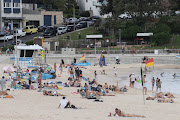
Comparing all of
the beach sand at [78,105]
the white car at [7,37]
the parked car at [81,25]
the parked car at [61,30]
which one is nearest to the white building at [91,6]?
the parked car at [81,25]

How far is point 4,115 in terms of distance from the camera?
16781 millimetres

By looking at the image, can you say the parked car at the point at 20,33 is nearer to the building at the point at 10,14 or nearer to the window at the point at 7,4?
the building at the point at 10,14

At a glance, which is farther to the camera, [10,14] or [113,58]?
[10,14]

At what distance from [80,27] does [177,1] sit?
1580cm

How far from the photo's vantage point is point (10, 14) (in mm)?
70125

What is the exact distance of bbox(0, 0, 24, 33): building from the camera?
227 ft

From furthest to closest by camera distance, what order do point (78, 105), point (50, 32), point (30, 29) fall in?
1. point (30, 29)
2. point (50, 32)
3. point (78, 105)

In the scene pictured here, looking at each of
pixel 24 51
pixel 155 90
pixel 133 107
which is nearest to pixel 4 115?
pixel 133 107

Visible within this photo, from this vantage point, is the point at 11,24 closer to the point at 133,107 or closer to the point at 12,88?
the point at 12,88

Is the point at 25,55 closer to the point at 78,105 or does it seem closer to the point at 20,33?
the point at 78,105

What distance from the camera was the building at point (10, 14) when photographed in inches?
2719

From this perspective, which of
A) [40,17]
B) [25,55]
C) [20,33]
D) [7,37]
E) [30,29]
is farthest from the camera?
[40,17]

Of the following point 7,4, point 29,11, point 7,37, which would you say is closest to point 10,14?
point 7,4

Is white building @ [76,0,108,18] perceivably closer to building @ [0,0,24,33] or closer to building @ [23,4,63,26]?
building @ [23,4,63,26]
